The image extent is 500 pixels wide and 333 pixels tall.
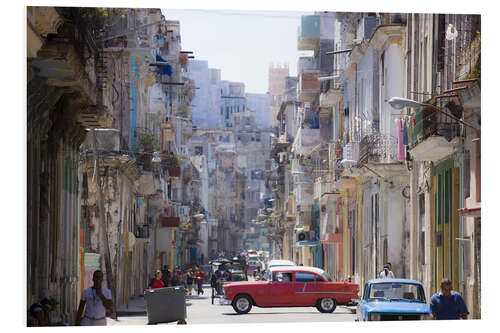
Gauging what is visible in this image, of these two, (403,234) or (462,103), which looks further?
(403,234)

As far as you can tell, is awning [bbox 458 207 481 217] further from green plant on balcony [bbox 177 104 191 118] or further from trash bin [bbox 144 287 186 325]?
green plant on balcony [bbox 177 104 191 118]

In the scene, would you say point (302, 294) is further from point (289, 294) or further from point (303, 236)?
point (303, 236)

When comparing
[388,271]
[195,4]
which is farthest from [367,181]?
[195,4]

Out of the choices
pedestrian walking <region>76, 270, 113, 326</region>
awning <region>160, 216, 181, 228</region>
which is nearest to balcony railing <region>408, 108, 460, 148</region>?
pedestrian walking <region>76, 270, 113, 326</region>

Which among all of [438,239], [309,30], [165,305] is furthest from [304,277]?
[309,30]

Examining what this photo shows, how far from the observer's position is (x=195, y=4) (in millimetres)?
15727

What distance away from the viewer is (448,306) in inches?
618

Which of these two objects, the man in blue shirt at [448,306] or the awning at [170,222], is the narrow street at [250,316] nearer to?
the man in blue shirt at [448,306]

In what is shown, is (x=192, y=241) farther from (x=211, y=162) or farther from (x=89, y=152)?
Result: (x=89, y=152)

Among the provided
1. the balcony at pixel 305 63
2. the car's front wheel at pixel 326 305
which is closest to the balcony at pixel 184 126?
the balcony at pixel 305 63

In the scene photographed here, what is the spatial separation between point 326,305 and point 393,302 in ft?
33.2

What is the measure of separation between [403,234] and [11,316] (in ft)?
62.9

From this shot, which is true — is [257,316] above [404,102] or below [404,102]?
below

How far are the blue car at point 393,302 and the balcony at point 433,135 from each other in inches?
152
